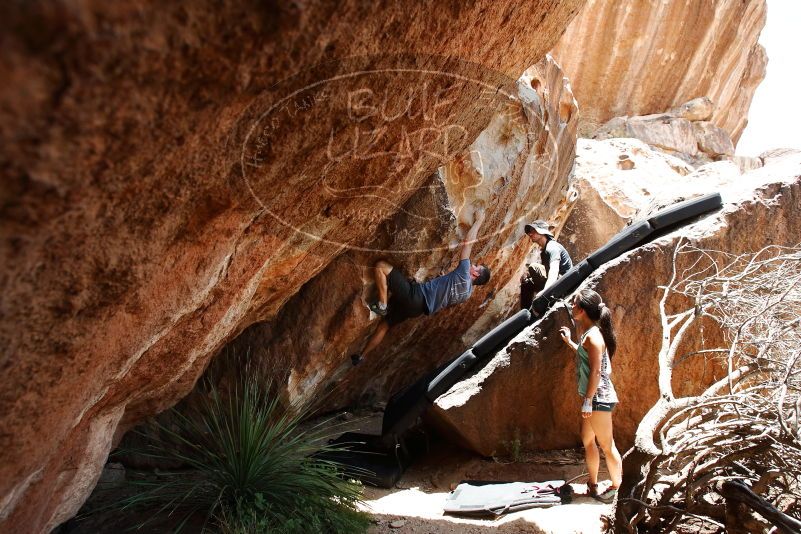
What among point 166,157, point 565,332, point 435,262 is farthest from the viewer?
point 435,262

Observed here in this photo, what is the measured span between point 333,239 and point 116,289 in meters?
2.17

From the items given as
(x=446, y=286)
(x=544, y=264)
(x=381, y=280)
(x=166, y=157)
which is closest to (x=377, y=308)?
(x=381, y=280)

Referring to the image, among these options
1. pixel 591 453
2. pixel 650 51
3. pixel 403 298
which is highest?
pixel 650 51

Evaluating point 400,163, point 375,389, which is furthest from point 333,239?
point 375,389

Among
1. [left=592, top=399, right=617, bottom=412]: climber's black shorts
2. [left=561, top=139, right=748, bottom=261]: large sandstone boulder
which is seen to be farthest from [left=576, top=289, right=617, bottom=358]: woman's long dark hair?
[left=561, top=139, right=748, bottom=261]: large sandstone boulder

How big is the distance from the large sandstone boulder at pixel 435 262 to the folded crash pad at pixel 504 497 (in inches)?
63.2

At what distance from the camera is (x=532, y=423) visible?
5.45 meters

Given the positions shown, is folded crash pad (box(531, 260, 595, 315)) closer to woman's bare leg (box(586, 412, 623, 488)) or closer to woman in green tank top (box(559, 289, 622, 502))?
woman in green tank top (box(559, 289, 622, 502))

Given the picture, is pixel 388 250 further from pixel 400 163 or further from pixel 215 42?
pixel 215 42

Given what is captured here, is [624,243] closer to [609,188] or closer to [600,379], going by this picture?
[600,379]

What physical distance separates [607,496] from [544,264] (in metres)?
2.41

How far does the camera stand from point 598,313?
4.20 meters

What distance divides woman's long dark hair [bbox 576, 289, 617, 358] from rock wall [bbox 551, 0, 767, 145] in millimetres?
10912

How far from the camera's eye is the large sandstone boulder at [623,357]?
5.17 meters
